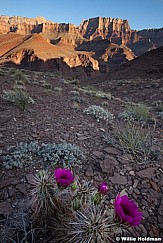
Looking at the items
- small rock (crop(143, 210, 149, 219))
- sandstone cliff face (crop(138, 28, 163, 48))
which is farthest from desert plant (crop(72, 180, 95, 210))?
sandstone cliff face (crop(138, 28, 163, 48))

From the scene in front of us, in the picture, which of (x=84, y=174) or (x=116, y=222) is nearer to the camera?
(x=116, y=222)

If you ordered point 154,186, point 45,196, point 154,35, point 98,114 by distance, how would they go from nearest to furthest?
point 45,196, point 154,186, point 98,114, point 154,35

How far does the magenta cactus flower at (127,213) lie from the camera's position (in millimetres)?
1387

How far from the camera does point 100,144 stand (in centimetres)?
416

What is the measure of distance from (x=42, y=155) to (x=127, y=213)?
7.28ft

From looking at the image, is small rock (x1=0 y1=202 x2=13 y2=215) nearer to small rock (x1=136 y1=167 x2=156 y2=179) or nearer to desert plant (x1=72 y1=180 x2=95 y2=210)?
desert plant (x1=72 y1=180 x2=95 y2=210)

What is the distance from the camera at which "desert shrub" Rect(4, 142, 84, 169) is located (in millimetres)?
3225

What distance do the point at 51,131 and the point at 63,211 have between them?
2.73 meters

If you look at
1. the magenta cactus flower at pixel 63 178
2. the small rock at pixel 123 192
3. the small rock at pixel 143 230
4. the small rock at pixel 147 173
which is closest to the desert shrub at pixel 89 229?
the magenta cactus flower at pixel 63 178

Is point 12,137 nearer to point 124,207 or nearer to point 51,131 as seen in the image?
point 51,131

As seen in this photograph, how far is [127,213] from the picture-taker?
1.44 m

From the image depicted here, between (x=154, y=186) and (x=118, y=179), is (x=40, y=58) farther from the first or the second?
(x=154, y=186)

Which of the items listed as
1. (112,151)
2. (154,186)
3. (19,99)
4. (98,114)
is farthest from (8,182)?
(98,114)

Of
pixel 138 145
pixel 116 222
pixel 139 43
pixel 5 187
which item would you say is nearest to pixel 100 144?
pixel 138 145
